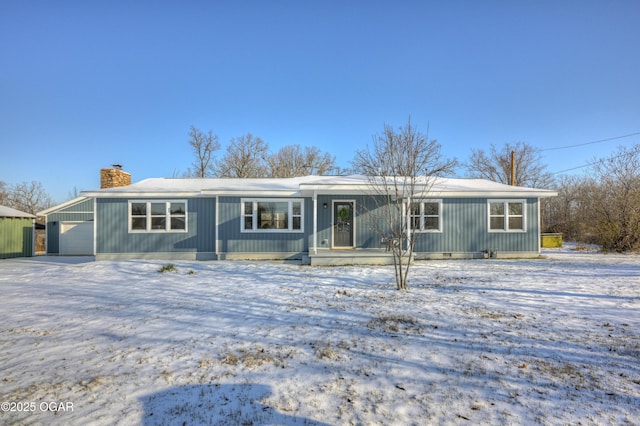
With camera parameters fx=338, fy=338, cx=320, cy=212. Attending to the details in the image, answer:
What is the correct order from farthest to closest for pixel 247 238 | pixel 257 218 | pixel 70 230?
1. pixel 70 230
2. pixel 257 218
3. pixel 247 238

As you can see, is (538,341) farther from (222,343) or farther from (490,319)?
(222,343)

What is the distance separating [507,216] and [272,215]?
30.7 ft

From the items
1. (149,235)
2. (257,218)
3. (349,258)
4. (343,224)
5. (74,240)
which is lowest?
(349,258)

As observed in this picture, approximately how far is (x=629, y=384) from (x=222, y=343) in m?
4.17

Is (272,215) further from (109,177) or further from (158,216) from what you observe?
(109,177)

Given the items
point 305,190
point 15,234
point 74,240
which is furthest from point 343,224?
point 15,234

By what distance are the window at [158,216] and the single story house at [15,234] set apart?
885cm

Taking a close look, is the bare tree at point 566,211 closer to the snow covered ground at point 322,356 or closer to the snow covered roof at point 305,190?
the snow covered roof at point 305,190

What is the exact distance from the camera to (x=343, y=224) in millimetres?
13156

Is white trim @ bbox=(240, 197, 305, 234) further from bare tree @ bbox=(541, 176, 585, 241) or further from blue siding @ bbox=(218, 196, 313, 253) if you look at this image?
bare tree @ bbox=(541, 176, 585, 241)

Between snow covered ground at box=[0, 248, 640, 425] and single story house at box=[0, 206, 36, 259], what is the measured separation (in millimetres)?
13012

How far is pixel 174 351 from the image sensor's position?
3920 millimetres

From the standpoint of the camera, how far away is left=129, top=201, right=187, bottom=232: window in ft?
43.3

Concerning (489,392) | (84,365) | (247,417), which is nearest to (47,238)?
(84,365)
